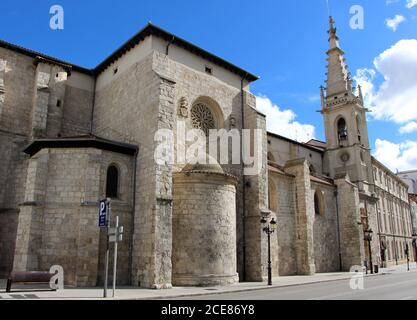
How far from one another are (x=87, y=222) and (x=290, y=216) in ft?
49.0

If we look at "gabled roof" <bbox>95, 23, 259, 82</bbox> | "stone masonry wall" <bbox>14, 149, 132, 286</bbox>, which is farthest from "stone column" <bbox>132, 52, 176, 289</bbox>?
"gabled roof" <bbox>95, 23, 259, 82</bbox>

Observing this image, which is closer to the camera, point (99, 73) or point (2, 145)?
point (2, 145)

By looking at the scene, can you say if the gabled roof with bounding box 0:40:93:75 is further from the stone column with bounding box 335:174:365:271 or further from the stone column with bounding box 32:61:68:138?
the stone column with bounding box 335:174:365:271

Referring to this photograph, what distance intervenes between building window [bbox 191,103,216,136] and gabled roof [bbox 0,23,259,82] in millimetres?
3031

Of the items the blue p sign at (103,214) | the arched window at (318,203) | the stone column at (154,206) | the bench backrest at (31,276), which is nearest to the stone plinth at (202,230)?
the stone column at (154,206)

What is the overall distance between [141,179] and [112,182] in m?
1.44

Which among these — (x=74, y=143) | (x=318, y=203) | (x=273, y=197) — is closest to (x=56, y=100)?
(x=74, y=143)

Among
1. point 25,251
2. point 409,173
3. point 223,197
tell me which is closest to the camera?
point 25,251

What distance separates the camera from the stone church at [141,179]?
15539 mm

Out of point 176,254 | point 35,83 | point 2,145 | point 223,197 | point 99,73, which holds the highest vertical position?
point 99,73

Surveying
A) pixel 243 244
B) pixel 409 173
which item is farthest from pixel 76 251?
pixel 409 173

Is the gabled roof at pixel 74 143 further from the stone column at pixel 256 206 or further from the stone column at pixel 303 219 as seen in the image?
the stone column at pixel 303 219

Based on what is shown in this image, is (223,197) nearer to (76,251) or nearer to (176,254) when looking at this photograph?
(176,254)

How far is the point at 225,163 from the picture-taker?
21.0 metres
